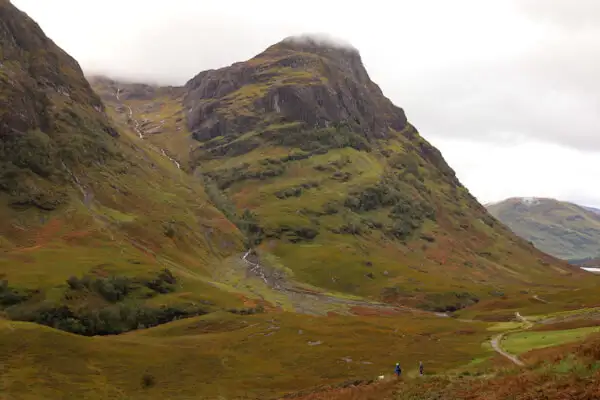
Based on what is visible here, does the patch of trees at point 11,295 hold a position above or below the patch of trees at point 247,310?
above

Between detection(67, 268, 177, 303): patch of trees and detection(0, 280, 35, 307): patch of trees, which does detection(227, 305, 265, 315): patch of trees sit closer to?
detection(67, 268, 177, 303): patch of trees

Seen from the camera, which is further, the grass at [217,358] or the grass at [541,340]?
A: the grass at [217,358]

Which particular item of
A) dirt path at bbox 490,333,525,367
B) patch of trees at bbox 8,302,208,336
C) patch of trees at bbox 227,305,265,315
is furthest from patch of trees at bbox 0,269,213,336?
dirt path at bbox 490,333,525,367

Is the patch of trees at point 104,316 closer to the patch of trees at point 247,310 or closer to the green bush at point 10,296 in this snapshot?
the green bush at point 10,296

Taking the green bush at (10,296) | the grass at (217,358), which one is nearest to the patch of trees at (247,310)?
the grass at (217,358)

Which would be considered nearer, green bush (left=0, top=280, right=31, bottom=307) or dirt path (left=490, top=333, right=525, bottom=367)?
dirt path (left=490, top=333, right=525, bottom=367)

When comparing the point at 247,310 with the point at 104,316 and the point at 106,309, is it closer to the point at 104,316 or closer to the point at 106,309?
the point at 106,309

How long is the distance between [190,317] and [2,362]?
84951mm

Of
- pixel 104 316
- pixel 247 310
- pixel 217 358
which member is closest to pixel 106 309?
pixel 104 316

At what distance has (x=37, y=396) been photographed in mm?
80688

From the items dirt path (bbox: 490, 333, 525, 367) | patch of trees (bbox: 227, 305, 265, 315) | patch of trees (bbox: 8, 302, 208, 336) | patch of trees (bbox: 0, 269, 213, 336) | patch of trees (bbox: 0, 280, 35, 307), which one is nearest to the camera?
dirt path (bbox: 490, 333, 525, 367)

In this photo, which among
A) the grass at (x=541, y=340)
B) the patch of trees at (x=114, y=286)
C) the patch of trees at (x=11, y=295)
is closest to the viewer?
the grass at (x=541, y=340)

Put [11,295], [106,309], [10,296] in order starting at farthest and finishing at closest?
[106,309] → [11,295] → [10,296]

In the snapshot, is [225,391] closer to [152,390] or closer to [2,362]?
[152,390]
